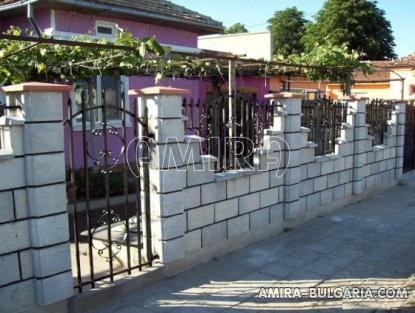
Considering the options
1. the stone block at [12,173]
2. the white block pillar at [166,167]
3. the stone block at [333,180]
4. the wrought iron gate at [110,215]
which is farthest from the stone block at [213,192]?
the stone block at [333,180]

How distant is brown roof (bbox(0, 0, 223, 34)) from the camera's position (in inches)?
348

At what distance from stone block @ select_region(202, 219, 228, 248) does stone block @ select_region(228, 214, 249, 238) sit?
0.09 meters

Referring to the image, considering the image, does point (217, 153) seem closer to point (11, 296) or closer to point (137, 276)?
point (137, 276)

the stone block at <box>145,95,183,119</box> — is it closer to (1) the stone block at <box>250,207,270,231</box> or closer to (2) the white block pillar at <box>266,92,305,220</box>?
(1) the stone block at <box>250,207,270,231</box>

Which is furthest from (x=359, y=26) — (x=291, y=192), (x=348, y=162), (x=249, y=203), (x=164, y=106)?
(x=164, y=106)

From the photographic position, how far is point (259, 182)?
5.48 metres

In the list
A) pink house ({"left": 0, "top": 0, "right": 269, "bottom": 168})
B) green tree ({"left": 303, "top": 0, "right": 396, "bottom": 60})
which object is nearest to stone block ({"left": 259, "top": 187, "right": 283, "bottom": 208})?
pink house ({"left": 0, "top": 0, "right": 269, "bottom": 168})

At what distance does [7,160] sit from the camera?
10.1 feet

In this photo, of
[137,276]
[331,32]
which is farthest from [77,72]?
[331,32]

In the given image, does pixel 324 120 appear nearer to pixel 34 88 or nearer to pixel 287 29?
pixel 34 88

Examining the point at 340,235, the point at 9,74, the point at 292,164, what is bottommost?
the point at 340,235

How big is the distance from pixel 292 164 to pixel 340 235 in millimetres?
1146

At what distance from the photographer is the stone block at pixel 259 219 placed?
17.9ft

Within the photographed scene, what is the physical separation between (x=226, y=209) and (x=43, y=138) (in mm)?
2388
